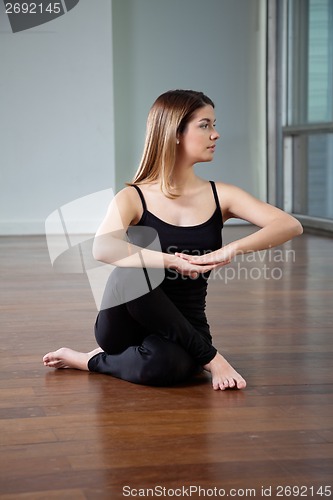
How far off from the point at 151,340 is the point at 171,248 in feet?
0.85

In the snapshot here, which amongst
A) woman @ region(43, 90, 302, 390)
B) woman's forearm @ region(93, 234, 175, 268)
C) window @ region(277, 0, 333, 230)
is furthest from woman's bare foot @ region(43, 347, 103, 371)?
window @ region(277, 0, 333, 230)

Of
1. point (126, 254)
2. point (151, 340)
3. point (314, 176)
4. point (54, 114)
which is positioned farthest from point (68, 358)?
point (314, 176)

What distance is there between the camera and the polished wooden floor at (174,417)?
63.2 inches

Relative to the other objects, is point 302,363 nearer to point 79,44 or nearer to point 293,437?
point 293,437

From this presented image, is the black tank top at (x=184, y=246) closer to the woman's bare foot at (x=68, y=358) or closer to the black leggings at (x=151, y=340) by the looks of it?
the black leggings at (x=151, y=340)

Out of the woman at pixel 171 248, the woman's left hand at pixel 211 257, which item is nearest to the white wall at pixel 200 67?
the woman at pixel 171 248

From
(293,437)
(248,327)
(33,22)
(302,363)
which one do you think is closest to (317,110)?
(33,22)

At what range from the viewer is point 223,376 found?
7.56 ft

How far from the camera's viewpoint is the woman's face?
94.0 inches

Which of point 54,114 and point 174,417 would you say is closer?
point 174,417

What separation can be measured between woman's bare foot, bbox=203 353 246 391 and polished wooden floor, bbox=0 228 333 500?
2 centimetres

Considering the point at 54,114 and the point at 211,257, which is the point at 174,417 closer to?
the point at 211,257

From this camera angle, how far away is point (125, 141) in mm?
7398

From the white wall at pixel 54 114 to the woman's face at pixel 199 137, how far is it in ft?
15.1
